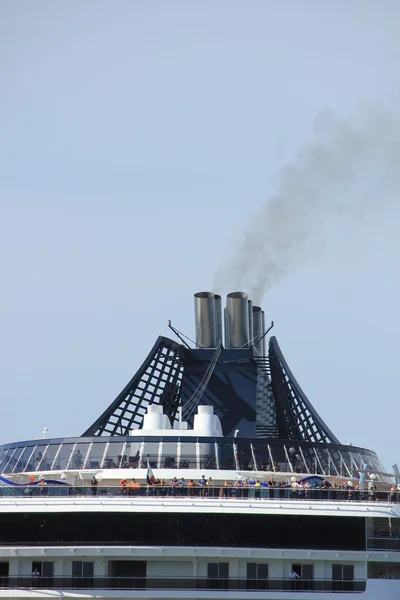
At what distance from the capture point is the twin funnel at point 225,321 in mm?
71188

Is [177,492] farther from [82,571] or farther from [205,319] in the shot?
[205,319]

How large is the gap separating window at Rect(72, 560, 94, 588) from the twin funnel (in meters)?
21.9

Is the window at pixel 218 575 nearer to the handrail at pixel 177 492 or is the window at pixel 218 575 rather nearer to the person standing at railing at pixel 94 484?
the handrail at pixel 177 492

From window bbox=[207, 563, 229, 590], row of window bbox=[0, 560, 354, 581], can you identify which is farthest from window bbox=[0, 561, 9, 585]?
window bbox=[207, 563, 229, 590]

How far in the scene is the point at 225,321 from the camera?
72.4 m

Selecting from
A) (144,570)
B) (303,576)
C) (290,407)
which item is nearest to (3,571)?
(144,570)

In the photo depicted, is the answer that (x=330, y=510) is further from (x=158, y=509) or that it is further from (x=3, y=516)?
(x=3, y=516)

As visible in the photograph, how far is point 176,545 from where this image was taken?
50.1 meters

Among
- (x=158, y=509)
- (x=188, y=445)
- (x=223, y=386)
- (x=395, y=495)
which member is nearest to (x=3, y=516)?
(x=158, y=509)

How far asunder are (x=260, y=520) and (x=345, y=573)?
3824mm

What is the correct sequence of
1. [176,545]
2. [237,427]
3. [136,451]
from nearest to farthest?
[176,545] → [136,451] → [237,427]

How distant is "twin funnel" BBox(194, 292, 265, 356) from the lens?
71188 mm

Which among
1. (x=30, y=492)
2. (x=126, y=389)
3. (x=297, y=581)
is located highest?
(x=126, y=389)

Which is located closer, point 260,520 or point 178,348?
point 260,520
